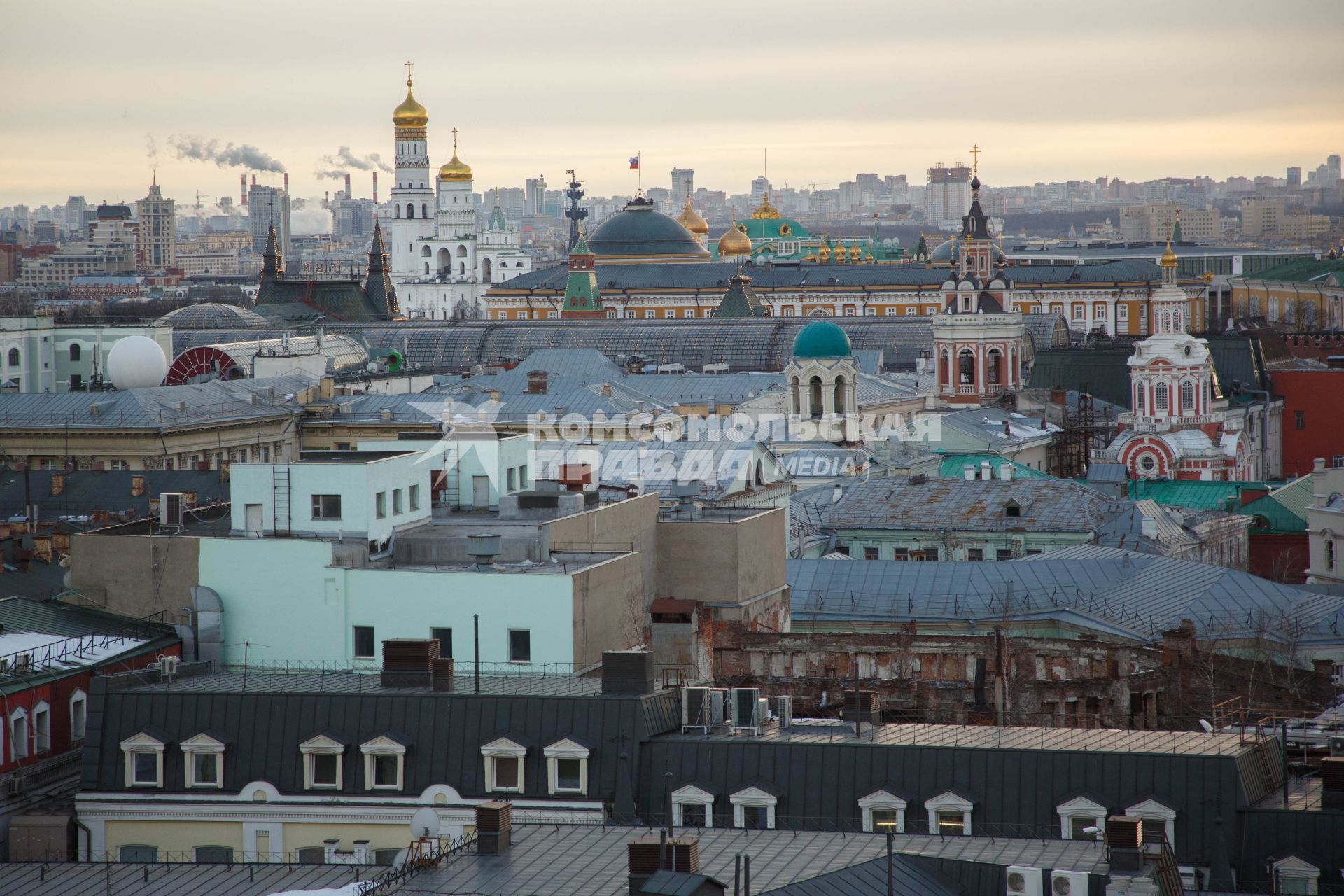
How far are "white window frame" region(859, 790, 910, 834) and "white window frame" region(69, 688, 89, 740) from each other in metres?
9.86

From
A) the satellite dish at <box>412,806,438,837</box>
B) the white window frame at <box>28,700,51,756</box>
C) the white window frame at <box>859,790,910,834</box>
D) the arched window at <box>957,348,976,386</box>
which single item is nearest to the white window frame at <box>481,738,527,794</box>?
the satellite dish at <box>412,806,438,837</box>

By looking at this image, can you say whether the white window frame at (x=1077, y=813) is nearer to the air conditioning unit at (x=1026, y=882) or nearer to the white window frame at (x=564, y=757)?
the air conditioning unit at (x=1026, y=882)

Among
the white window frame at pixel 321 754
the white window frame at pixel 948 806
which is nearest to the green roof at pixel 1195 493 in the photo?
the white window frame at pixel 948 806

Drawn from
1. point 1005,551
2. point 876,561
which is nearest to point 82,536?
point 876,561

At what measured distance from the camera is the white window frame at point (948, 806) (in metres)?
25.9

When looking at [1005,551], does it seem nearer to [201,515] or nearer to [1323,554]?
[1323,554]

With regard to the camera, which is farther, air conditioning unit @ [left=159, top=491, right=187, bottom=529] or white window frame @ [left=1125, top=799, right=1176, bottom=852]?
air conditioning unit @ [left=159, top=491, right=187, bottom=529]

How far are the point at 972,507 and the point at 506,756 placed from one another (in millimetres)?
32576

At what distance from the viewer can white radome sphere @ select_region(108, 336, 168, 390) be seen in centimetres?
7569

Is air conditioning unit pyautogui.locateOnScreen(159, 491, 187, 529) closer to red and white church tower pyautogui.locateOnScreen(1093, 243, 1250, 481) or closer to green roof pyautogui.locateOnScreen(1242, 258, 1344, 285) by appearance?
red and white church tower pyautogui.locateOnScreen(1093, 243, 1250, 481)

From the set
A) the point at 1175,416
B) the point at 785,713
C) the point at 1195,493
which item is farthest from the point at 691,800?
the point at 1175,416

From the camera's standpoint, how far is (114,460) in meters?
67.3

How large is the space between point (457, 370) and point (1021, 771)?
8107 cm

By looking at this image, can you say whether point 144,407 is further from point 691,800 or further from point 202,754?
point 691,800
